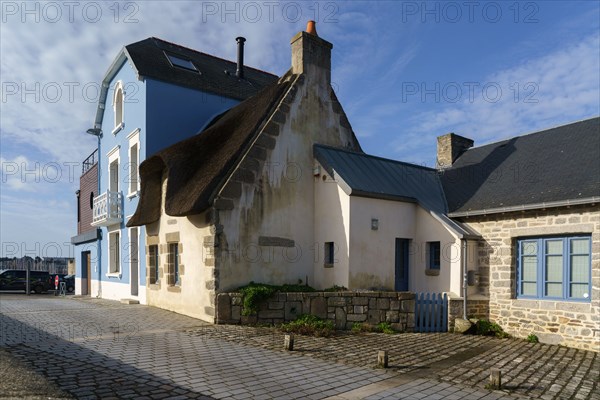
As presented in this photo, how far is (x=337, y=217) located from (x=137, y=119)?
27.2ft

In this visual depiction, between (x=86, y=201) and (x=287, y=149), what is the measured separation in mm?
14507

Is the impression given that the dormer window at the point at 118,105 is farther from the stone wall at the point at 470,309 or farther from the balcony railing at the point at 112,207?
the stone wall at the point at 470,309

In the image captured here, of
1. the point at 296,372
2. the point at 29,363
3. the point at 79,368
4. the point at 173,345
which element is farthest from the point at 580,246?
the point at 29,363

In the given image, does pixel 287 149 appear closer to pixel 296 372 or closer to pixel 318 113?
pixel 318 113

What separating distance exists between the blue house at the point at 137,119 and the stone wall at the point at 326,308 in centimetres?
541

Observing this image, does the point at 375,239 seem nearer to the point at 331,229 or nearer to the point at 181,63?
the point at 331,229

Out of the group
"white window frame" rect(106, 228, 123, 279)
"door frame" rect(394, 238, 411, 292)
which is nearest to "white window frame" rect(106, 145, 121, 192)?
"white window frame" rect(106, 228, 123, 279)

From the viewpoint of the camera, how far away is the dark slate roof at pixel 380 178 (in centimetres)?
1164

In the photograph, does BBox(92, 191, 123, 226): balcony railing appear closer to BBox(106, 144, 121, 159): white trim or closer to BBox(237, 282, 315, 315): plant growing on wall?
BBox(106, 144, 121, 159): white trim

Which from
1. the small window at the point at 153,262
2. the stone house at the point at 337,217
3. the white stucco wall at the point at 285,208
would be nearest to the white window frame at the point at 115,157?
the small window at the point at 153,262

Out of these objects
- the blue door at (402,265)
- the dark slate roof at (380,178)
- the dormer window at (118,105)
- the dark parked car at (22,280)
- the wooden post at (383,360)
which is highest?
the dormer window at (118,105)

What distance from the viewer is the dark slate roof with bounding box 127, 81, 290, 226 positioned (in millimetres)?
10453

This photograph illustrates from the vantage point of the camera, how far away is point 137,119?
15141 millimetres

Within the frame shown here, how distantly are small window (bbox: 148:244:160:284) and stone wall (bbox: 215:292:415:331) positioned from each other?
4.66 meters
